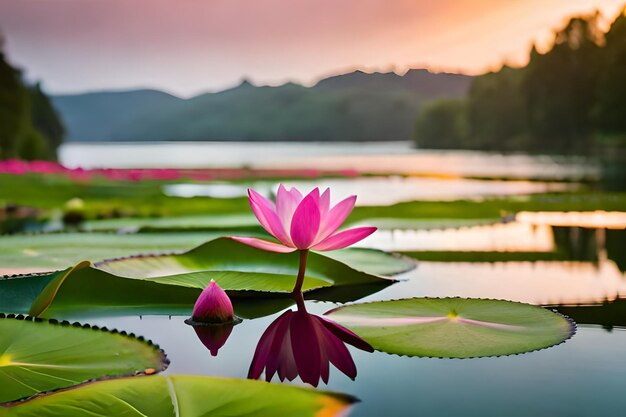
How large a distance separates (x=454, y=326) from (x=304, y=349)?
190 millimetres

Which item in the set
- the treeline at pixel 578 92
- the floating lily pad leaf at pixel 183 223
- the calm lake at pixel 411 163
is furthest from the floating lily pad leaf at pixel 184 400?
the treeline at pixel 578 92

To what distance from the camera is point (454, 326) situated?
2.70 ft

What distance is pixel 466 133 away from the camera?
1421 inches

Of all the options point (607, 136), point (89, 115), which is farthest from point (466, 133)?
point (89, 115)

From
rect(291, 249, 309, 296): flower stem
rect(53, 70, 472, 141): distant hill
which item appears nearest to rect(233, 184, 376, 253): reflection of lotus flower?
rect(291, 249, 309, 296): flower stem

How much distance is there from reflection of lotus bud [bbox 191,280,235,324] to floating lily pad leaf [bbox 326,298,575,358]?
14 centimetres

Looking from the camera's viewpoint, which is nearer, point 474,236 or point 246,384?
point 246,384

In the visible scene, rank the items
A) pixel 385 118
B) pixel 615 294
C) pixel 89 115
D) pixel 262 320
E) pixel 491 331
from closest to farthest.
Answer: pixel 491 331 < pixel 262 320 < pixel 615 294 < pixel 385 118 < pixel 89 115

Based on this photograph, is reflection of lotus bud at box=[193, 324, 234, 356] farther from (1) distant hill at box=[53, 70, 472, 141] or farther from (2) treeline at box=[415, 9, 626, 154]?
(1) distant hill at box=[53, 70, 472, 141]

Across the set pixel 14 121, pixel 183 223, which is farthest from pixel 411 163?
pixel 183 223

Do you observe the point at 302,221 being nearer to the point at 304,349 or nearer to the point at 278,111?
the point at 304,349

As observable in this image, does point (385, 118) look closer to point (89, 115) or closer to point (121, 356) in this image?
point (89, 115)

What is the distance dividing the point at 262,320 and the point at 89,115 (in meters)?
86.3

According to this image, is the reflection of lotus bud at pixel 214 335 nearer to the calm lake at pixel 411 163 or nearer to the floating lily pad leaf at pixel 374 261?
the floating lily pad leaf at pixel 374 261
